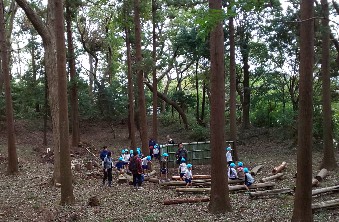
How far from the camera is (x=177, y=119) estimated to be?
37625mm

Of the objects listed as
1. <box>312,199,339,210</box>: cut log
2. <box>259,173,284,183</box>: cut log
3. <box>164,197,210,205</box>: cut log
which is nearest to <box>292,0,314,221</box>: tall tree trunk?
<box>312,199,339,210</box>: cut log

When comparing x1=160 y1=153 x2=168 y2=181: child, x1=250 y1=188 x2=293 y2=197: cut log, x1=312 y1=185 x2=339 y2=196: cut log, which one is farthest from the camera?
x1=160 y1=153 x2=168 y2=181: child

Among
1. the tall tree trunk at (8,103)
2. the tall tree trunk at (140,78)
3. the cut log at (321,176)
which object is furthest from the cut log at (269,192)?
the tall tree trunk at (8,103)

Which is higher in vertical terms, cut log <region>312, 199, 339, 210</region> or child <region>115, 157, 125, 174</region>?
child <region>115, 157, 125, 174</region>

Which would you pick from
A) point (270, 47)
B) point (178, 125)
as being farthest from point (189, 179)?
point (178, 125)

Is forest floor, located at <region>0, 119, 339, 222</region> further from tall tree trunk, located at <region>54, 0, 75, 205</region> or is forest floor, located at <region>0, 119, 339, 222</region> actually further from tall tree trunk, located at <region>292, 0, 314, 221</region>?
tall tree trunk, located at <region>292, 0, 314, 221</region>

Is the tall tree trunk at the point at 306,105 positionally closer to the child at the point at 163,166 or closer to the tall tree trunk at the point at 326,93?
the tall tree trunk at the point at 326,93

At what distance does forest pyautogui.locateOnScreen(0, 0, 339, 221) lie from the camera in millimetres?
10516

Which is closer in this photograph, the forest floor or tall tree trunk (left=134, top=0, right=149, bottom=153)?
the forest floor

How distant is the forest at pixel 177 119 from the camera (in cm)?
1052

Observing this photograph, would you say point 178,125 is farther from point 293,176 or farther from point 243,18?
point 293,176

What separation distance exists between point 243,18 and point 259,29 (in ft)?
5.24

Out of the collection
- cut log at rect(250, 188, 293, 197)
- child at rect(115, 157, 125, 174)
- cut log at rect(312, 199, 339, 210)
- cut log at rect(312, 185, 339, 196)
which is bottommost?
cut log at rect(250, 188, 293, 197)

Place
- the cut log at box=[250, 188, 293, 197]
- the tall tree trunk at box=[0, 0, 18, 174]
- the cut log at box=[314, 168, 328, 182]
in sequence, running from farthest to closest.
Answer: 1. the tall tree trunk at box=[0, 0, 18, 174]
2. the cut log at box=[314, 168, 328, 182]
3. the cut log at box=[250, 188, 293, 197]
